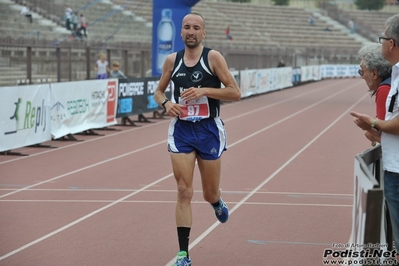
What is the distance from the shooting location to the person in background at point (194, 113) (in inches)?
280

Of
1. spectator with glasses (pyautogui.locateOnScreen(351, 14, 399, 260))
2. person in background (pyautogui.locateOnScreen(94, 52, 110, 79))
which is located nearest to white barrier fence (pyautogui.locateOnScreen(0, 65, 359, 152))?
person in background (pyautogui.locateOnScreen(94, 52, 110, 79))

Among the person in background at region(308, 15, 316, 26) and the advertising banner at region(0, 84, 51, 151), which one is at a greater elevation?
the person in background at region(308, 15, 316, 26)

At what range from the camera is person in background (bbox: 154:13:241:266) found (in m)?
7.11

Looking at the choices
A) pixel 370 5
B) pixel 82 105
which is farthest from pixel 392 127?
pixel 370 5

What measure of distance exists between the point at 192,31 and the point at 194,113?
71cm

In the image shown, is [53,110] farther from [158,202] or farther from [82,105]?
[158,202]

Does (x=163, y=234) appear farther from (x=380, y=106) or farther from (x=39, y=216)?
(x=380, y=106)

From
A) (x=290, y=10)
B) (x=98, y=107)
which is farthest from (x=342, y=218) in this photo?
A: (x=290, y=10)

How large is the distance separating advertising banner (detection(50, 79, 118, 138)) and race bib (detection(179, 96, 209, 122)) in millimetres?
10372

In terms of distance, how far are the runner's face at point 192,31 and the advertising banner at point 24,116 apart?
26.9 ft

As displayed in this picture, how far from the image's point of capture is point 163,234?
8555 mm

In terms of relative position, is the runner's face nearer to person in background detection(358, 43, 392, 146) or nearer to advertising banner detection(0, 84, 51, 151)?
person in background detection(358, 43, 392, 146)

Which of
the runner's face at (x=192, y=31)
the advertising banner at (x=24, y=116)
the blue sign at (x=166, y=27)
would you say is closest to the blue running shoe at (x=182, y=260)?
the runner's face at (x=192, y=31)

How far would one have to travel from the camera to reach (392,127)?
5.41 metres
